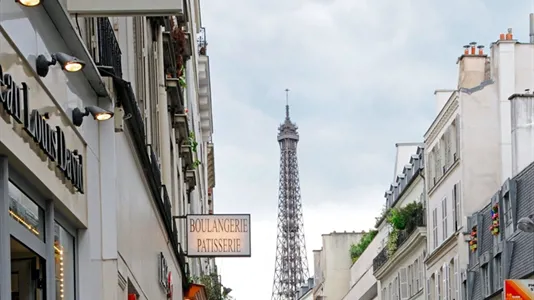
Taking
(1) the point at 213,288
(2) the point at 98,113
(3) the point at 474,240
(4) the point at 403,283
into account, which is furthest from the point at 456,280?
(2) the point at 98,113

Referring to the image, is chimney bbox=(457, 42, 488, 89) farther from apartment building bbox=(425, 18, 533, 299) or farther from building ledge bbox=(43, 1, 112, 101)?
building ledge bbox=(43, 1, 112, 101)

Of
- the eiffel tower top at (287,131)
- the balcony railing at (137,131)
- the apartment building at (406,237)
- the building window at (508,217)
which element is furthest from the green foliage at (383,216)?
the eiffel tower top at (287,131)

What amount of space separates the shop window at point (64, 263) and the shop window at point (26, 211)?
62 cm

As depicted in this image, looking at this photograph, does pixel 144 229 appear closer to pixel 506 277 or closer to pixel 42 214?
pixel 42 214

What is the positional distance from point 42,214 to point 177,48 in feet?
66.4

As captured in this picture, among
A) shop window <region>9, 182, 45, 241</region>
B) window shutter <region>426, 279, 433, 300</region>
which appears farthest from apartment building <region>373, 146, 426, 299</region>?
shop window <region>9, 182, 45, 241</region>

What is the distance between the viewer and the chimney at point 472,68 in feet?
181

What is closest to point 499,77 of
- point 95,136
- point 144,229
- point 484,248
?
point 484,248

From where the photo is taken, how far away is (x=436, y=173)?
58.8 metres

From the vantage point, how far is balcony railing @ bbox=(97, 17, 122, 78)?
14289 mm

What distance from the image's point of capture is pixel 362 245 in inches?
3612

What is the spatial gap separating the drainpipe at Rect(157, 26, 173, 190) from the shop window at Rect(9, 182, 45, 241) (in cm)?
1425

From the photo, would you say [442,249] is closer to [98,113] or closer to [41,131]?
[98,113]

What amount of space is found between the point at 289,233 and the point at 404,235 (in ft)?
325
